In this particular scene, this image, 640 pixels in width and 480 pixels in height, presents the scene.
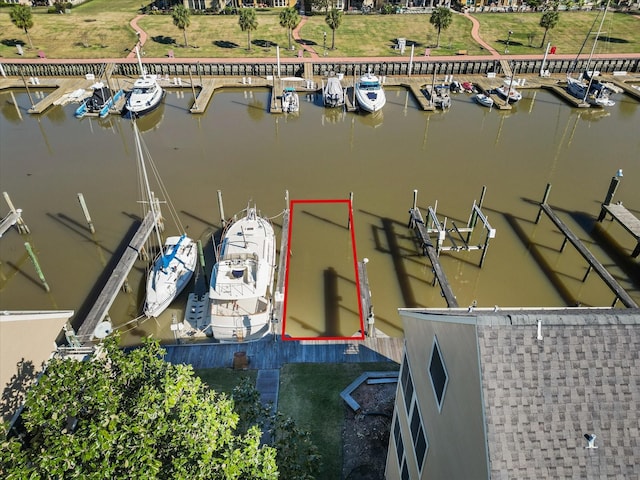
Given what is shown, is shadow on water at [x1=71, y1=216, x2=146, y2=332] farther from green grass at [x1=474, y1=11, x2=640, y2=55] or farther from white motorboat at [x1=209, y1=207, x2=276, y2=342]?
green grass at [x1=474, y1=11, x2=640, y2=55]

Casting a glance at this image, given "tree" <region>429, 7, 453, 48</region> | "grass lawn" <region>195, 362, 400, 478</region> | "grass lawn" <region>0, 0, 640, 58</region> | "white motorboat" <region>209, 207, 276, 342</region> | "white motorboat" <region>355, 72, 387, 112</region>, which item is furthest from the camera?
"grass lawn" <region>0, 0, 640, 58</region>

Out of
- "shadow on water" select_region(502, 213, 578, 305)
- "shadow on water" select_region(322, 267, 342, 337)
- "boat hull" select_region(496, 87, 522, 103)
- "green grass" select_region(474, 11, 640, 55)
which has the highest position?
"green grass" select_region(474, 11, 640, 55)

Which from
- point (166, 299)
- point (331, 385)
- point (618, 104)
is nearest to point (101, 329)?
point (166, 299)

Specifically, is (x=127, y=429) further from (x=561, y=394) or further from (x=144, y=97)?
(x=144, y=97)

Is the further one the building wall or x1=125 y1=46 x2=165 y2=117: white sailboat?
x1=125 y1=46 x2=165 y2=117: white sailboat

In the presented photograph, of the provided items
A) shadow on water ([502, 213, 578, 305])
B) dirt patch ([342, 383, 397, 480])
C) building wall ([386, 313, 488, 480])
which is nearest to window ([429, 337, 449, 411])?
building wall ([386, 313, 488, 480])

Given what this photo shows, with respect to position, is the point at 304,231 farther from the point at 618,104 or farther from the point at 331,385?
the point at 618,104

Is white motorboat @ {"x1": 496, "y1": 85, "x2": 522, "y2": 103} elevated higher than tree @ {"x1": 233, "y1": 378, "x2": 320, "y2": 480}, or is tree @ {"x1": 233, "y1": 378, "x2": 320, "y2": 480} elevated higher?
tree @ {"x1": 233, "y1": 378, "x2": 320, "y2": 480}
